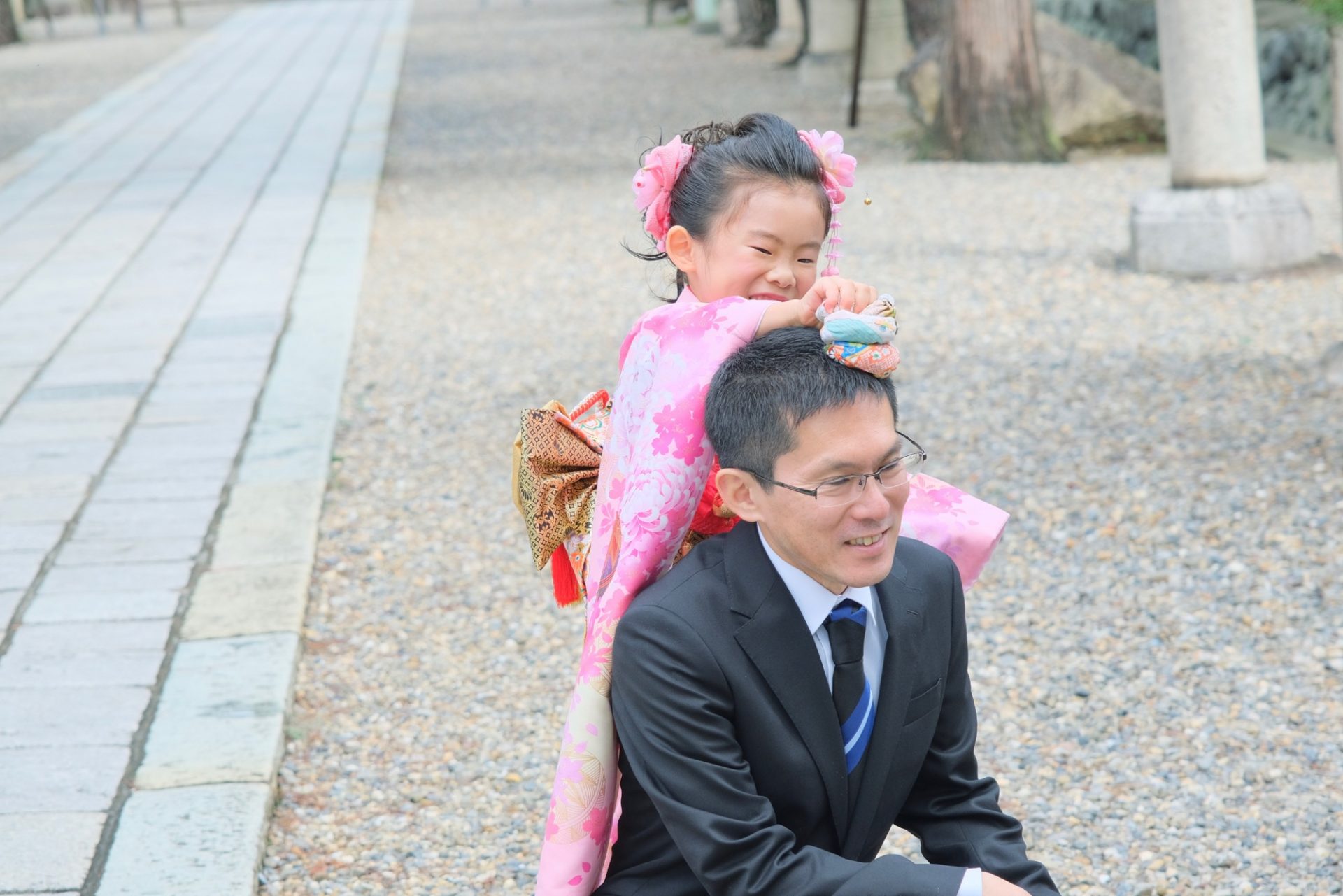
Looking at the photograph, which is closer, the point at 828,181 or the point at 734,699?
the point at 734,699

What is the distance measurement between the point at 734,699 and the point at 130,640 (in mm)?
2210

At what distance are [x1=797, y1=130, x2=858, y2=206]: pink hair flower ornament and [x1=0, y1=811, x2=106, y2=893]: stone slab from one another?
171cm

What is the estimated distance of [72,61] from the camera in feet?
63.4

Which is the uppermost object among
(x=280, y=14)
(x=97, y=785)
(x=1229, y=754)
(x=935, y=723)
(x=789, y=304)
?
(x=280, y=14)

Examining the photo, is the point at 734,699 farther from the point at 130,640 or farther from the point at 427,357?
the point at 427,357

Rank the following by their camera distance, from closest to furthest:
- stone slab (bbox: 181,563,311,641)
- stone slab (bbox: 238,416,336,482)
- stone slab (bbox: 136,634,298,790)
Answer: stone slab (bbox: 136,634,298,790), stone slab (bbox: 181,563,311,641), stone slab (bbox: 238,416,336,482)

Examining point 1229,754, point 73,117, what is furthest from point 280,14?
point 1229,754

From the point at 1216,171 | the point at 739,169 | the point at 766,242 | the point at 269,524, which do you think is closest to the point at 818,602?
the point at 766,242

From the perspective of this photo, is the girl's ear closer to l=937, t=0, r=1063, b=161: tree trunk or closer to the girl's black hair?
the girl's black hair

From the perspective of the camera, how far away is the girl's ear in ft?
6.88

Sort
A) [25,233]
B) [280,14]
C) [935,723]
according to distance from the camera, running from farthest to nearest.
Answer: [280,14] < [25,233] < [935,723]

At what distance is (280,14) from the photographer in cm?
2536

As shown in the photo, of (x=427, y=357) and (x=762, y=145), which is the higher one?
(x=762, y=145)

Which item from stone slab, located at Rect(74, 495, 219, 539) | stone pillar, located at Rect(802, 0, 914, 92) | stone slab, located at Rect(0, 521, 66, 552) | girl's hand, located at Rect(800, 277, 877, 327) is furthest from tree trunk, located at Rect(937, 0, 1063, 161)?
girl's hand, located at Rect(800, 277, 877, 327)
